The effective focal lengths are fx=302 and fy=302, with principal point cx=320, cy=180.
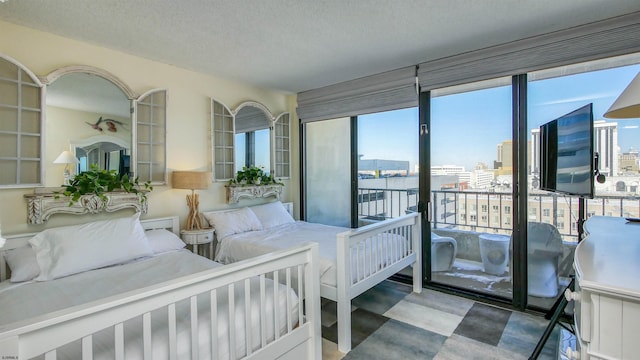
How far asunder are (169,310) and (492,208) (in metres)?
2.92

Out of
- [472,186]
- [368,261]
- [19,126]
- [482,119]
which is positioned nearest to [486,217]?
[472,186]

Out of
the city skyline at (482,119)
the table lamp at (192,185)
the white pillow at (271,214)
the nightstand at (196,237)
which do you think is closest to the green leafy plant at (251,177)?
the white pillow at (271,214)

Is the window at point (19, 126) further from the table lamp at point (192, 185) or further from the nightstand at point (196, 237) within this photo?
the nightstand at point (196, 237)

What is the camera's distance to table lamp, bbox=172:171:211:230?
10.0 ft

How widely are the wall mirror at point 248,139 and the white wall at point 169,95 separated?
0.35ft

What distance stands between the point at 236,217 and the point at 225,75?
167 centimetres

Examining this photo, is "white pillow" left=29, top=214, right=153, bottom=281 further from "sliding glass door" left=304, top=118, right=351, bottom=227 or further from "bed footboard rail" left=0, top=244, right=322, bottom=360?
"sliding glass door" left=304, top=118, right=351, bottom=227

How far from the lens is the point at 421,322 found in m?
2.58

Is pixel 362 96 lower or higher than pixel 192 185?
higher

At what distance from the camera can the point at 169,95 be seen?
3213 mm

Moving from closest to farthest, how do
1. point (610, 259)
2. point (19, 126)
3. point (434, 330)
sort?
point (610, 259) < point (19, 126) < point (434, 330)

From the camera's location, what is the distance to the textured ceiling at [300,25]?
209cm

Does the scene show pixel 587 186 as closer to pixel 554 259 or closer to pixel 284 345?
pixel 554 259

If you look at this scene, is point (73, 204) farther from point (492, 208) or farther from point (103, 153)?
point (492, 208)
